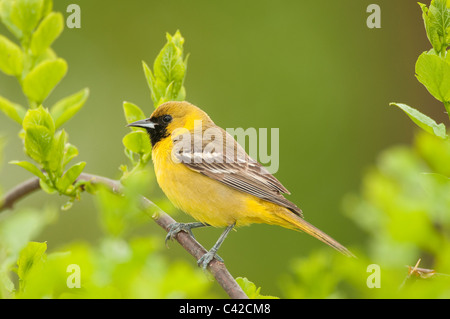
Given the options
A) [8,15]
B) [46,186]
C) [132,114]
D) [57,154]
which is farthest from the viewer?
[132,114]

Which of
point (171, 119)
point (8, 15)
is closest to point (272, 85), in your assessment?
point (171, 119)

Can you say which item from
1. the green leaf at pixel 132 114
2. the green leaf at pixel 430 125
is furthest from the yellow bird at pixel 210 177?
the green leaf at pixel 430 125

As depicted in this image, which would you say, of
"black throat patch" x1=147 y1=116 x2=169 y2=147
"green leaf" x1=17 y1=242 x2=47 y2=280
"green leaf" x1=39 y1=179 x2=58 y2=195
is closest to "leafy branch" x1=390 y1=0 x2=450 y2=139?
"green leaf" x1=17 y1=242 x2=47 y2=280

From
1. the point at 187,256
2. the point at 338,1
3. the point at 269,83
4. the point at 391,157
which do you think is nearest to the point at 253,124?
the point at 269,83

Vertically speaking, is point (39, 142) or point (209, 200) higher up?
point (39, 142)

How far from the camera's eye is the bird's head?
12.0ft

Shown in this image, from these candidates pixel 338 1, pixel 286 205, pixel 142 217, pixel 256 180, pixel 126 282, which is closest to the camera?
pixel 126 282

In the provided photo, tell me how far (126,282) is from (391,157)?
815mm

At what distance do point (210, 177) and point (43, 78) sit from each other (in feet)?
4.70

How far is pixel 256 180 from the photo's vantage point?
139 inches

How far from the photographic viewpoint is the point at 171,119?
12.4 ft

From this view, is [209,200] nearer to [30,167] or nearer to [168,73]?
[168,73]

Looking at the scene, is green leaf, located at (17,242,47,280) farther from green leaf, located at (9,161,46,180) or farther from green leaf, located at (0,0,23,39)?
green leaf, located at (0,0,23,39)
